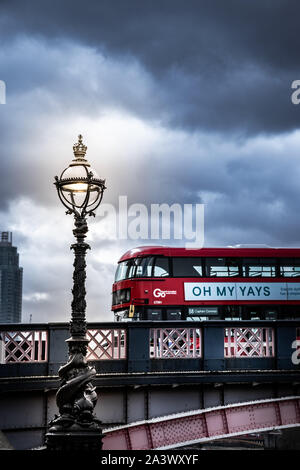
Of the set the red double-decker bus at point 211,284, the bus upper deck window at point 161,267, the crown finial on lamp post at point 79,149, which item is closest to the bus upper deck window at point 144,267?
the red double-decker bus at point 211,284

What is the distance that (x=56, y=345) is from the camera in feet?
47.7

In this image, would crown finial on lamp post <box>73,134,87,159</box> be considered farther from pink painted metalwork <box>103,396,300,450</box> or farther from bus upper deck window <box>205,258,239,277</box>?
bus upper deck window <box>205,258,239,277</box>

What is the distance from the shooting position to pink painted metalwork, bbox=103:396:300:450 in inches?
612

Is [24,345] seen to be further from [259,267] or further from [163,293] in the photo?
[259,267]

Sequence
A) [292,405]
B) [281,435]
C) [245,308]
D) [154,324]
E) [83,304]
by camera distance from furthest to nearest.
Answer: [281,435]
[245,308]
[292,405]
[154,324]
[83,304]

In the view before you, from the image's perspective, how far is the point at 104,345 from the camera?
602 inches

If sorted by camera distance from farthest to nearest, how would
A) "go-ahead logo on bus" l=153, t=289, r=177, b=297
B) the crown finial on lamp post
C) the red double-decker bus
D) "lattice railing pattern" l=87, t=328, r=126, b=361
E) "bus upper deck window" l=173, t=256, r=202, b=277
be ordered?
"bus upper deck window" l=173, t=256, r=202, b=277, "go-ahead logo on bus" l=153, t=289, r=177, b=297, the red double-decker bus, "lattice railing pattern" l=87, t=328, r=126, b=361, the crown finial on lamp post

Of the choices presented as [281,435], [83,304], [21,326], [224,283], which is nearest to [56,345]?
[21,326]

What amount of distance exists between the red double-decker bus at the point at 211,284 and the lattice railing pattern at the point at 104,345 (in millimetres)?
14991

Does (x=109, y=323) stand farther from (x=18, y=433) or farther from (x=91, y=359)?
(x=18, y=433)

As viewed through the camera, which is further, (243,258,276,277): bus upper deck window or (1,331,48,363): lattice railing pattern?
(243,258,276,277): bus upper deck window

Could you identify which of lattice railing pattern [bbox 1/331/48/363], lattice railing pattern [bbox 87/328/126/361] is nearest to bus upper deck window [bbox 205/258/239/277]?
lattice railing pattern [bbox 87/328/126/361]

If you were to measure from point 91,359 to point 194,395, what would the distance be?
111 inches

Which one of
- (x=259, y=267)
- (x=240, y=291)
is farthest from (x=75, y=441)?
(x=259, y=267)
